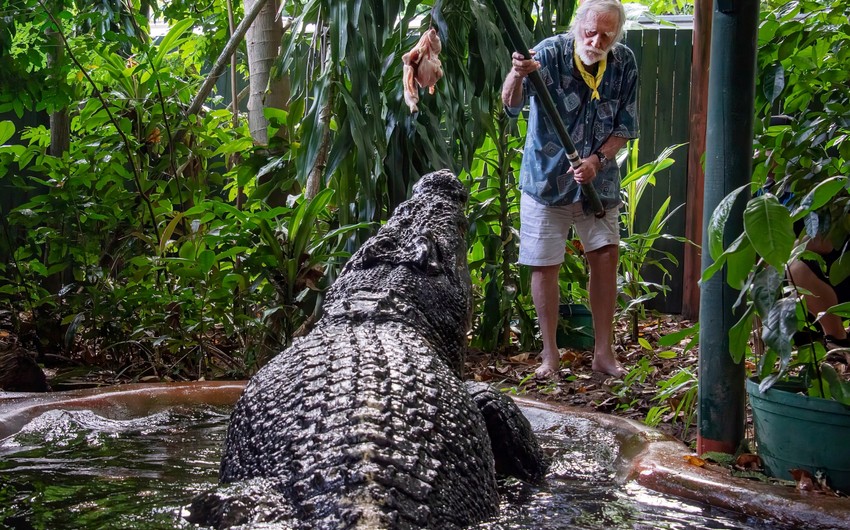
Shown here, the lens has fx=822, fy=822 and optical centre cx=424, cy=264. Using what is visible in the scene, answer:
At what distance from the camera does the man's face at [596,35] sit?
4.08 meters

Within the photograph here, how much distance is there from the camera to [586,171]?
4.05 meters

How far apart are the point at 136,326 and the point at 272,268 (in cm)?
87

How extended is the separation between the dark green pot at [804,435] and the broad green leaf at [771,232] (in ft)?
1.54

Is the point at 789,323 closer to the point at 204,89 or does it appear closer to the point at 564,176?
the point at 564,176

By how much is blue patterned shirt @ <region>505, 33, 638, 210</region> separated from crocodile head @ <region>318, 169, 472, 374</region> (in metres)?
1.29

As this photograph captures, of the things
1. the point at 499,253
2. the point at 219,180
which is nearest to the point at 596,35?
the point at 499,253

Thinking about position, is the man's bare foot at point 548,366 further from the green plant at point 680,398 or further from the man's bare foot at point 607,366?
the green plant at point 680,398

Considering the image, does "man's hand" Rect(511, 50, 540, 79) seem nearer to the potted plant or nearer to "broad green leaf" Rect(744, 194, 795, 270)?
the potted plant

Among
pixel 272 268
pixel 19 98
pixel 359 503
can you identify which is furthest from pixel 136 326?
pixel 359 503

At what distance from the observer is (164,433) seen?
10.3 feet

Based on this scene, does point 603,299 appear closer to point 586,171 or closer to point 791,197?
point 586,171

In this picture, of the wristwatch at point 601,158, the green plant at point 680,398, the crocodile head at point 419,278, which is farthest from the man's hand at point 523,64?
the green plant at point 680,398

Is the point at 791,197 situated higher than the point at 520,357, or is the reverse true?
the point at 791,197

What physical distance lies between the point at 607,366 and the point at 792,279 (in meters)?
2.01
